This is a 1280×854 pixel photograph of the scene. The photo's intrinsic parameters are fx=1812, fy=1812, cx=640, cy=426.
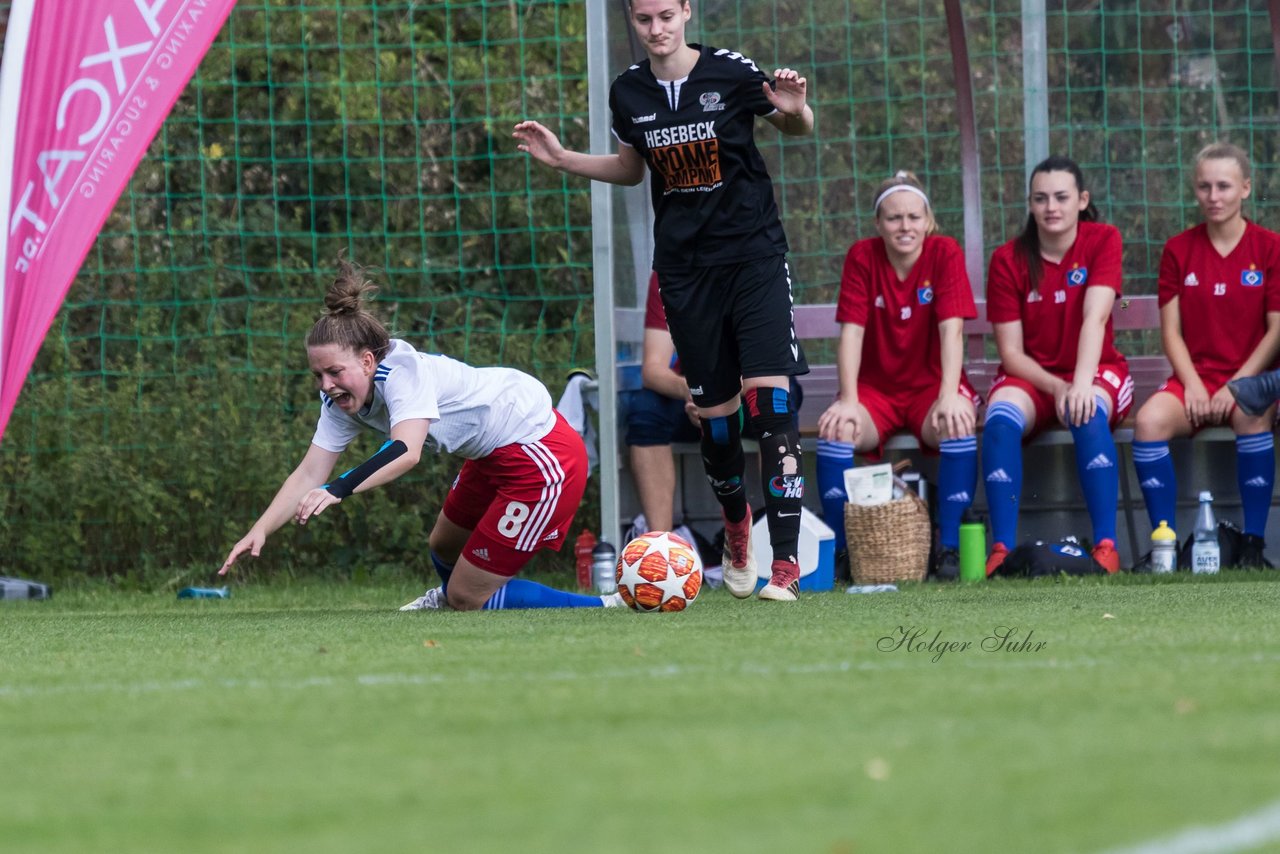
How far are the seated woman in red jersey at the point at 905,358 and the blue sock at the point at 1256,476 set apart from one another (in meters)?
1.07

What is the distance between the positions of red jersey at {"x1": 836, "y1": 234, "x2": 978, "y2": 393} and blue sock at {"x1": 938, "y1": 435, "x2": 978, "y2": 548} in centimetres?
42

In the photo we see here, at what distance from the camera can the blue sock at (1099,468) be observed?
729cm

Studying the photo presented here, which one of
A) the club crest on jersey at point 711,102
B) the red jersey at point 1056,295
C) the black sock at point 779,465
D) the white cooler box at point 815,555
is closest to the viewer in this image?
the black sock at point 779,465

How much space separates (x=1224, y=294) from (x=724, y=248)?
265 centimetres

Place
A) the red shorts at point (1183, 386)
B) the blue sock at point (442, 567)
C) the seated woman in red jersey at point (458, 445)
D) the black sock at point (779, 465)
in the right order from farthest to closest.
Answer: the red shorts at point (1183, 386) → the blue sock at point (442, 567) → the black sock at point (779, 465) → the seated woman in red jersey at point (458, 445)

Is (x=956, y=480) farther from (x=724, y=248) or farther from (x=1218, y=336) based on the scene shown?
(x=724, y=248)

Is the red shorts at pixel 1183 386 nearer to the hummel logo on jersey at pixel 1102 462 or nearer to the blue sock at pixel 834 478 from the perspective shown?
the hummel logo on jersey at pixel 1102 462

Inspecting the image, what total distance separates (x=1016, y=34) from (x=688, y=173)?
307 centimetres

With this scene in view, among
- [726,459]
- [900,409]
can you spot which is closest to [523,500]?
[726,459]

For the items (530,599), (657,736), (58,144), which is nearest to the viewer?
(657,736)

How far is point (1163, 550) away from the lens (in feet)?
23.6

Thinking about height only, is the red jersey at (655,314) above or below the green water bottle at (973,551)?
above

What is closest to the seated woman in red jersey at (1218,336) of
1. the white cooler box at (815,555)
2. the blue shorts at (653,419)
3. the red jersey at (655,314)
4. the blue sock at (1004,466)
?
the blue sock at (1004,466)

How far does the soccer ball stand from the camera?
550 cm
